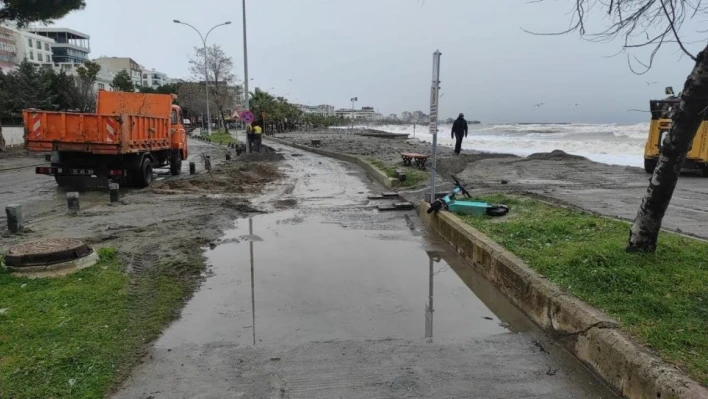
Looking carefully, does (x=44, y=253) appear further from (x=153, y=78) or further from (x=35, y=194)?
(x=153, y=78)

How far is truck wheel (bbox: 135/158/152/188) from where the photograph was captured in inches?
531

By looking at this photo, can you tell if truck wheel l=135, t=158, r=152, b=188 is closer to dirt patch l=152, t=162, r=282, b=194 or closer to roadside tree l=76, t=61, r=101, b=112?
dirt patch l=152, t=162, r=282, b=194

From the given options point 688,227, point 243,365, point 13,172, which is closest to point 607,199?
point 688,227

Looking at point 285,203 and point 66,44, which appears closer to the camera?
point 285,203

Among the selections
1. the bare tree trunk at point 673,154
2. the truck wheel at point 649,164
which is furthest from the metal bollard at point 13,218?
the truck wheel at point 649,164

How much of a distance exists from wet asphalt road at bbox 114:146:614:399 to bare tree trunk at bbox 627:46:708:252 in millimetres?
1496

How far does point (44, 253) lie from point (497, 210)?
6411mm

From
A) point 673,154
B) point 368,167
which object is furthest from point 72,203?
point 368,167

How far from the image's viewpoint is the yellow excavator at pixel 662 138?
1484cm

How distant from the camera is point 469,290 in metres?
5.46

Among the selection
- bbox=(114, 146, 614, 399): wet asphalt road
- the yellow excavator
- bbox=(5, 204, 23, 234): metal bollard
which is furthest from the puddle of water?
the yellow excavator

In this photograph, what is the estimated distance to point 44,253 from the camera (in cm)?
532

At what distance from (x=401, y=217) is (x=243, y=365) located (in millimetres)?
6286

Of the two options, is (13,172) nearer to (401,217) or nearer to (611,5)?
(401,217)
